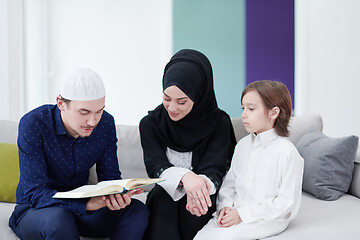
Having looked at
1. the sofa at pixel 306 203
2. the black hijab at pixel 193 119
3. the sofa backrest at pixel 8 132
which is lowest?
the sofa at pixel 306 203

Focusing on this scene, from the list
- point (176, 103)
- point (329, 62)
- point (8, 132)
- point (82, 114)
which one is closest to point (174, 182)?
point (176, 103)

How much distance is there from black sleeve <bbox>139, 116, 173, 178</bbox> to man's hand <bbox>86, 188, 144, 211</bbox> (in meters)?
0.26

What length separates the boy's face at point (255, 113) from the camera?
1690mm

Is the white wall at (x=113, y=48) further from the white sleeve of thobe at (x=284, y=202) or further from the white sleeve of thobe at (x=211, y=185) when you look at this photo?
the white sleeve of thobe at (x=284, y=202)

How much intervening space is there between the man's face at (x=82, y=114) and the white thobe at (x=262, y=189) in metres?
0.62

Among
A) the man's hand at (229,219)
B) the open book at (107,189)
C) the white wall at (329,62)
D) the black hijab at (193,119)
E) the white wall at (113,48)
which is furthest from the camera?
the white wall at (113,48)

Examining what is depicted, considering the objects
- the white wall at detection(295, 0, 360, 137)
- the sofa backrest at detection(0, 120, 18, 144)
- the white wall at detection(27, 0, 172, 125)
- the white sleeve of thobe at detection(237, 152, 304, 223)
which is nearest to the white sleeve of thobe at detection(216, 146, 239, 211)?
the white sleeve of thobe at detection(237, 152, 304, 223)

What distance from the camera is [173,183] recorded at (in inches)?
64.4

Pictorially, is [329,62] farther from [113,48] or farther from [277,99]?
[277,99]

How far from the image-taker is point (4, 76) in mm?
3602

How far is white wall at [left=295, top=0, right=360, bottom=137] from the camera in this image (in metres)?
3.40

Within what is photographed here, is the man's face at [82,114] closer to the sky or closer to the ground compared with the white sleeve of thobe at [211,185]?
closer to the sky

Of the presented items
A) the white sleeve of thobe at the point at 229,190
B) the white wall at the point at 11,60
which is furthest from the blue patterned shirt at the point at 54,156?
the white wall at the point at 11,60

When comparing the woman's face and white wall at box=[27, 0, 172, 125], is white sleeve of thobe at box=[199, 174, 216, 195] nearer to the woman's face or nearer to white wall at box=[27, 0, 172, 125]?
the woman's face
